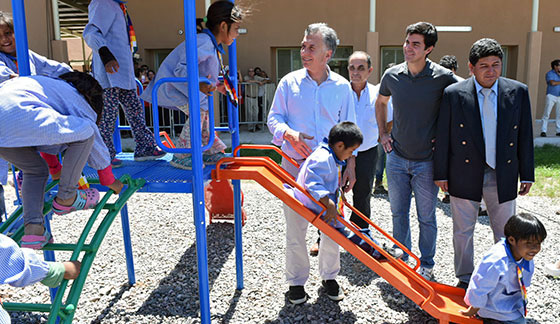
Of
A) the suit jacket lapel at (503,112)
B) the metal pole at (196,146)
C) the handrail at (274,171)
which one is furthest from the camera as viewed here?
the suit jacket lapel at (503,112)

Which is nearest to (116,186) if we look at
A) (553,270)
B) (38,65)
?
(38,65)

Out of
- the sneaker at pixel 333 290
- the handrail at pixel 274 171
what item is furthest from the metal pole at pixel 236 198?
the sneaker at pixel 333 290

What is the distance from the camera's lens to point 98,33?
3395 millimetres

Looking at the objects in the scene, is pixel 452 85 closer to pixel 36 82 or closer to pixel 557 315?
pixel 557 315

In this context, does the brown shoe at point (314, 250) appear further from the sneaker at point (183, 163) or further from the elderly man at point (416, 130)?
the sneaker at point (183, 163)

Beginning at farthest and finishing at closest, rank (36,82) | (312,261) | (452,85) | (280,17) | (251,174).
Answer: (280,17)
(312,261)
(452,85)
(251,174)
(36,82)

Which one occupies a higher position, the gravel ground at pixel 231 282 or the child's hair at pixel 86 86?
the child's hair at pixel 86 86

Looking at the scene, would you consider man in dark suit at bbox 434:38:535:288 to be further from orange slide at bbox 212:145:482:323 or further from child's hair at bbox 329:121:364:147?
child's hair at bbox 329:121:364:147

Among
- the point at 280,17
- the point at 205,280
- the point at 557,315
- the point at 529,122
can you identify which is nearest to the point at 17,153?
the point at 205,280

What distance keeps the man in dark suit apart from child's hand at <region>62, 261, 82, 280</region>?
2439mm

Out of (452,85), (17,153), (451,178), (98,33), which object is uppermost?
(98,33)

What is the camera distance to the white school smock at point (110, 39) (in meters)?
3.39

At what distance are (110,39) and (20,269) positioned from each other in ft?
7.03

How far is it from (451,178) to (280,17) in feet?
33.2
